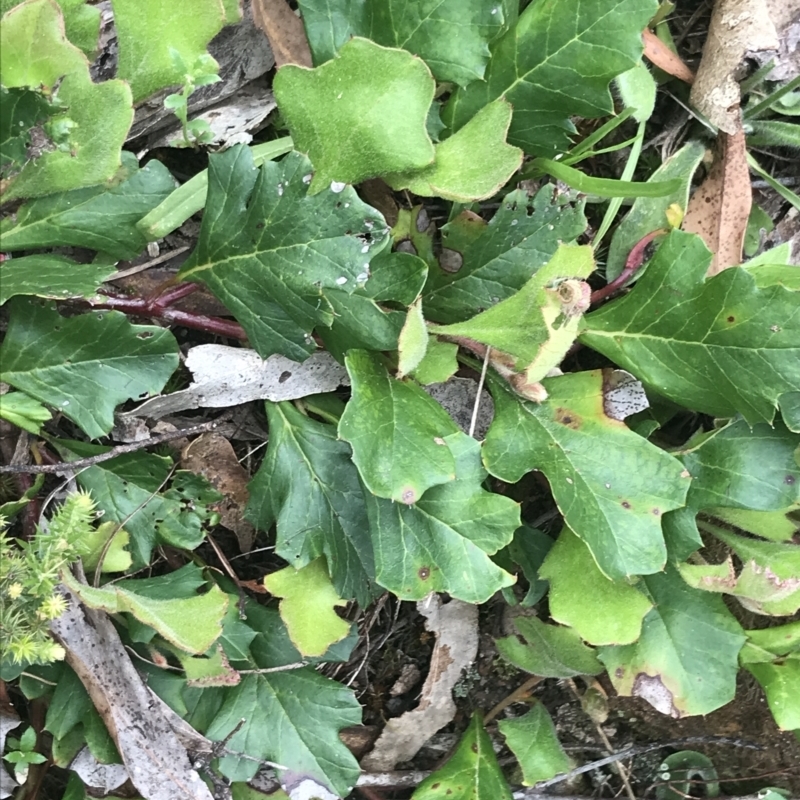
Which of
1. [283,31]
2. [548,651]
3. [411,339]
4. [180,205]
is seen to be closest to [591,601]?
[548,651]

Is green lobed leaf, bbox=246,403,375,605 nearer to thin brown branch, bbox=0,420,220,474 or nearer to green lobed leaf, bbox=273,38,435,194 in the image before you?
thin brown branch, bbox=0,420,220,474

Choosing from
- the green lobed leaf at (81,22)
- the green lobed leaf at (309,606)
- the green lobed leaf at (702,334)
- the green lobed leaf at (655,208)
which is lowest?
the green lobed leaf at (309,606)

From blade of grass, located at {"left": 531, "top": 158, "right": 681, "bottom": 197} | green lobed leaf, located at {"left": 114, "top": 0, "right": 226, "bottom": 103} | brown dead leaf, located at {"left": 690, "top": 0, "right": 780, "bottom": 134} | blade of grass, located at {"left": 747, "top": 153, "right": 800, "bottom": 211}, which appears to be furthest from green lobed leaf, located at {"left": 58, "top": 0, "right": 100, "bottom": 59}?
blade of grass, located at {"left": 747, "top": 153, "right": 800, "bottom": 211}

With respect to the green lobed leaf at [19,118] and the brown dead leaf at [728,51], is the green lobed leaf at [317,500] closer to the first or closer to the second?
the green lobed leaf at [19,118]

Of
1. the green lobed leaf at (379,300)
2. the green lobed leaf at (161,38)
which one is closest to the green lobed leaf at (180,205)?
the green lobed leaf at (161,38)

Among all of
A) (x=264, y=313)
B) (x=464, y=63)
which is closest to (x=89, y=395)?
(x=264, y=313)

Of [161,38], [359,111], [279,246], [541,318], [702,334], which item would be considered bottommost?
[702,334]

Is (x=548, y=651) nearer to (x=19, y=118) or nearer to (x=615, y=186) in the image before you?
(x=615, y=186)
